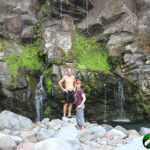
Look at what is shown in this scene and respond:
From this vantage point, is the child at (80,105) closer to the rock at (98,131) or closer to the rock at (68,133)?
the rock at (98,131)

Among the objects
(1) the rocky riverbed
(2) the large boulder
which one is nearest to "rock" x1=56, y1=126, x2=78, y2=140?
(1) the rocky riverbed

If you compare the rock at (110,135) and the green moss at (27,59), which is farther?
the green moss at (27,59)

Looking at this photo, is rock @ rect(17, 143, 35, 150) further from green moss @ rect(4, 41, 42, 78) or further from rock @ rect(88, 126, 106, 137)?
green moss @ rect(4, 41, 42, 78)

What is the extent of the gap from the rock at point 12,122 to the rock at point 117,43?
21.0 ft

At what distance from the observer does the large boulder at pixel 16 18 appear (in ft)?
39.8

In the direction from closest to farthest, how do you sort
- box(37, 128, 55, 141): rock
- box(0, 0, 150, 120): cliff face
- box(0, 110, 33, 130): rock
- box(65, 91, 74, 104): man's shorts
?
box(37, 128, 55, 141): rock < box(0, 110, 33, 130): rock < box(65, 91, 74, 104): man's shorts < box(0, 0, 150, 120): cliff face

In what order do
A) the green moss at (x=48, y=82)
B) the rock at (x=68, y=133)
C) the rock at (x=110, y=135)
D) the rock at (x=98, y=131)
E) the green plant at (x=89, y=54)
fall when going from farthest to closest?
the green plant at (x=89, y=54) → the green moss at (x=48, y=82) → the rock at (x=98, y=131) → the rock at (x=110, y=135) → the rock at (x=68, y=133)

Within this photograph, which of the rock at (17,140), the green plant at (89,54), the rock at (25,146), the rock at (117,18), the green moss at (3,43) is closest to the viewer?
the rock at (25,146)

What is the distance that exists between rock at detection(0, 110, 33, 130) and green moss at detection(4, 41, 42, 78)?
3716mm

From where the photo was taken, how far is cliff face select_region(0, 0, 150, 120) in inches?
369

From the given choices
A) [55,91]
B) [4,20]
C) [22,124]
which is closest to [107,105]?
[55,91]

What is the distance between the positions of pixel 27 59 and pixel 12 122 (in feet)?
17.8

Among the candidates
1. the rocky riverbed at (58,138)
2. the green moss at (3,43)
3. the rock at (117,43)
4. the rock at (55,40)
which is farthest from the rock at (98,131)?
the green moss at (3,43)

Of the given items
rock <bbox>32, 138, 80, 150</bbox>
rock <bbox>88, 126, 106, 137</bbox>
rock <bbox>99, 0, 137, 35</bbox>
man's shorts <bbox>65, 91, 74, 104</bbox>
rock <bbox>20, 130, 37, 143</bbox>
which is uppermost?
rock <bbox>99, 0, 137, 35</bbox>
